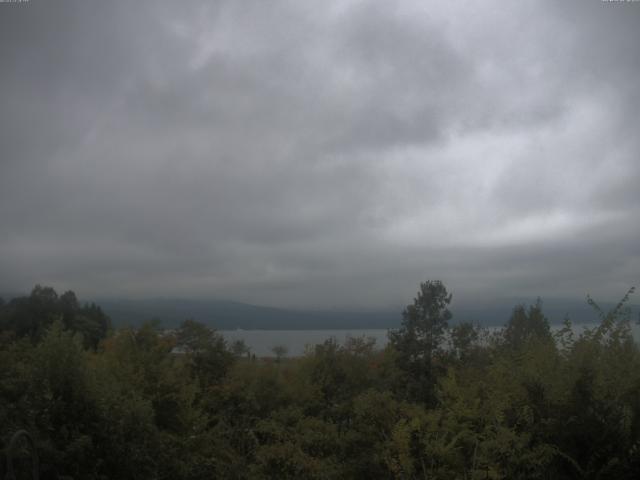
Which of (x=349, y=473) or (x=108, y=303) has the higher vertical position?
(x=108, y=303)

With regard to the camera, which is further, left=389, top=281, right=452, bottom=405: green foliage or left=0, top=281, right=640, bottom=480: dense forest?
left=389, top=281, right=452, bottom=405: green foliage

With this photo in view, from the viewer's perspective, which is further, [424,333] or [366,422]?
[424,333]

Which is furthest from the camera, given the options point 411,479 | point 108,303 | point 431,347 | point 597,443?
point 108,303

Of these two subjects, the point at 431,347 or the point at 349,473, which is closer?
the point at 349,473

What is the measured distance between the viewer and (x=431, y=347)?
2452cm

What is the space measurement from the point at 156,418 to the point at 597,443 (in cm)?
1177

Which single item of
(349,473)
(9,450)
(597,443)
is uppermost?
(9,450)

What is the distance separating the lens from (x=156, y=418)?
1669 centimetres

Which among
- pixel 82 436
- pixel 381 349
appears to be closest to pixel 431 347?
pixel 381 349

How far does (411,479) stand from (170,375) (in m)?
8.89

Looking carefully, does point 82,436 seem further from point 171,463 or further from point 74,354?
point 171,463

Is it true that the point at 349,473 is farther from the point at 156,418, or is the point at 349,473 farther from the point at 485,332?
the point at 485,332

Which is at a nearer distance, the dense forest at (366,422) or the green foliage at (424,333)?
the dense forest at (366,422)

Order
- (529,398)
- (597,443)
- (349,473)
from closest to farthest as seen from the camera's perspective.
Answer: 1. (597,443)
2. (529,398)
3. (349,473)
